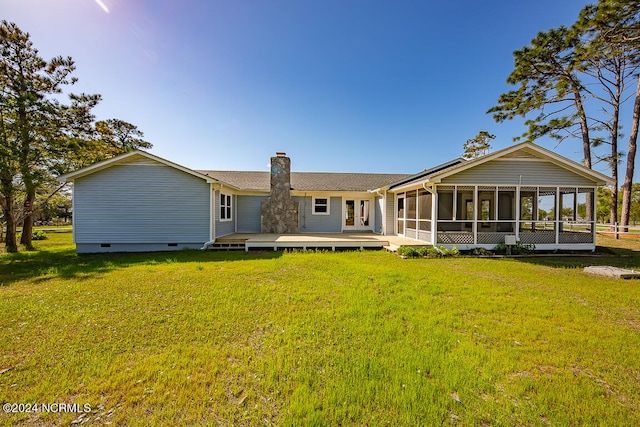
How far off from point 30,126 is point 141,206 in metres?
6.41

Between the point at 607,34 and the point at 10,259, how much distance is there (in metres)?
30.8

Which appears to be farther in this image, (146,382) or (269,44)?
(269,44)

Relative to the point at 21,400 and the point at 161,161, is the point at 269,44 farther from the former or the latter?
the point at 21,400

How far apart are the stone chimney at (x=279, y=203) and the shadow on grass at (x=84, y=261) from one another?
3.66m

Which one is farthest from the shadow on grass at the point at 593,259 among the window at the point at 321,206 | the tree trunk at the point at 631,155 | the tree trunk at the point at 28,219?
the tree trunk at the point at 28,219

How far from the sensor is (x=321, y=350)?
9.90 feet

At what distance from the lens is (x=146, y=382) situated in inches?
97.0

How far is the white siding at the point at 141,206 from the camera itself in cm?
998

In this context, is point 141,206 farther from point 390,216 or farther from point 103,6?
point 390,216

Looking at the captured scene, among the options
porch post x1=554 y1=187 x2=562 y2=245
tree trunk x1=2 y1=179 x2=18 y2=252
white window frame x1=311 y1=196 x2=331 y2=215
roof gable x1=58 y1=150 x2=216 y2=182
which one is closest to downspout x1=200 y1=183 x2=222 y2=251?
roof gable x1=58 y1=150 x2=216 y2=182

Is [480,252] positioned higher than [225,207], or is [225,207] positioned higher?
[225,207]

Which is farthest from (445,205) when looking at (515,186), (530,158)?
(530,158)

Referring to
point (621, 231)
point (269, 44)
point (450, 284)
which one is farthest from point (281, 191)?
point (621, 231)

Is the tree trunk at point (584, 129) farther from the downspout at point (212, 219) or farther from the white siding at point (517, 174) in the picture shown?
the downspout at point (212, 219)
